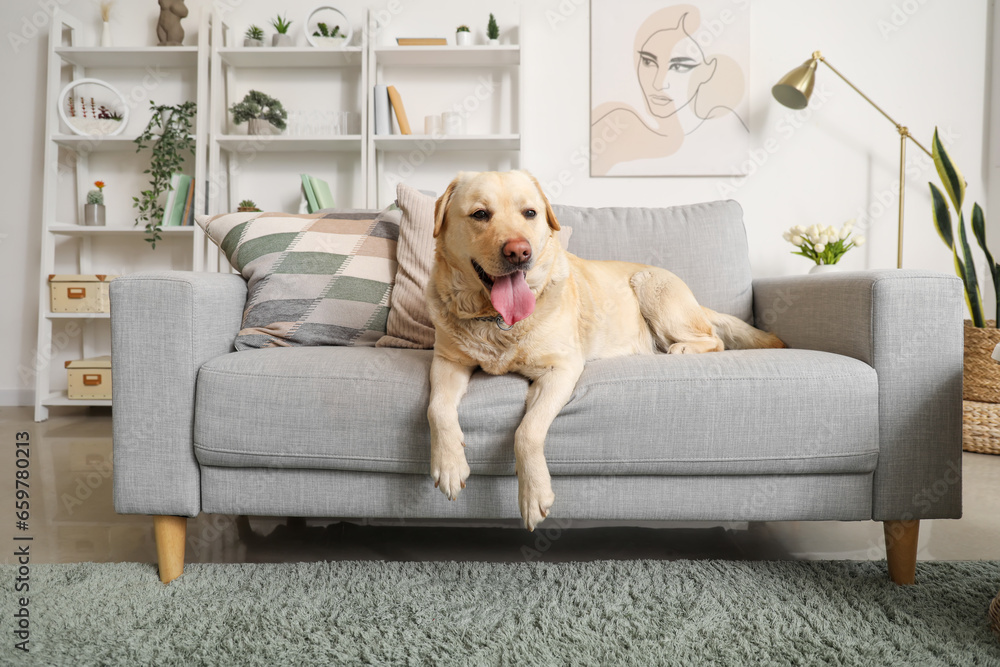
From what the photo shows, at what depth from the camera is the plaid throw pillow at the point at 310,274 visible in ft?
5.76

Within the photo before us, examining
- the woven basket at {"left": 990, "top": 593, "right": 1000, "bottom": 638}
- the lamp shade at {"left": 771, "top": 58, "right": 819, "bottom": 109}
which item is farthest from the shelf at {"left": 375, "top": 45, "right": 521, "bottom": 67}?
the woven basket at {"left": 990, "top": 593, "right": 1000, "bottom": 638}

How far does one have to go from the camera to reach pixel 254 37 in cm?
348

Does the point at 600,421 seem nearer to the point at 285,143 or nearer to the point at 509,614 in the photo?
the point at 509,614

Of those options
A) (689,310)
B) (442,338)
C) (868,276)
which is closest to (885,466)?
(868,276)

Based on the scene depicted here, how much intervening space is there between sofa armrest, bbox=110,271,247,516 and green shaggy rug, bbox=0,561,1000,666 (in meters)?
0.21

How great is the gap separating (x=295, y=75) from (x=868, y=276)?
11.0 feet

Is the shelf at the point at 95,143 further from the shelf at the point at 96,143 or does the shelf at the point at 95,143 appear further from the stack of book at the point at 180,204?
the stack of book at the point at 180,204

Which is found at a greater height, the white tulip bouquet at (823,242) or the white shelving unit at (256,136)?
the white shelving unit at (256,136)

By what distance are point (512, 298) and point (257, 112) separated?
8.94ft

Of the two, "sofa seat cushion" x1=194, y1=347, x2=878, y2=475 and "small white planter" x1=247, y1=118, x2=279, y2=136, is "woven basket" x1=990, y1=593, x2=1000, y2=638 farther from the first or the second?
"small white planter" x1=247, y1=118, x2=279, y2=136

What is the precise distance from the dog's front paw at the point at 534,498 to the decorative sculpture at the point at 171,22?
3.57 meters

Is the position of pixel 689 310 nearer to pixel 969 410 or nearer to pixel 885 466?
pixel 885 466

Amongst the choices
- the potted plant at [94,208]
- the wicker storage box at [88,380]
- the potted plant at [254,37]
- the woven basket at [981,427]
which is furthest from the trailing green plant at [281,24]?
the woven basket at [981,427]

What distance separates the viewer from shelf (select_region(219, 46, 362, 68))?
11.0 feet
